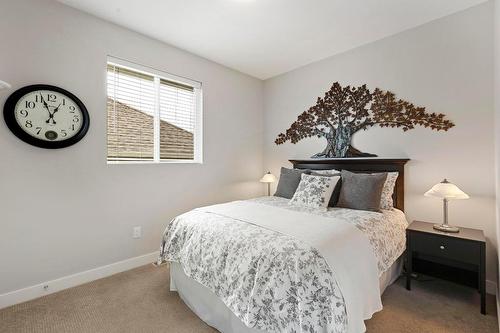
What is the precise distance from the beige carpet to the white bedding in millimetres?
362

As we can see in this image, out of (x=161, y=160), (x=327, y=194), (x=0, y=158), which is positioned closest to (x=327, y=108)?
(x=327, y=194)

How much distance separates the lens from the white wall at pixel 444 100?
86.4 inches

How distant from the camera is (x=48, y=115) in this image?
2.09 metres

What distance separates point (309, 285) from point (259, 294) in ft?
0.95

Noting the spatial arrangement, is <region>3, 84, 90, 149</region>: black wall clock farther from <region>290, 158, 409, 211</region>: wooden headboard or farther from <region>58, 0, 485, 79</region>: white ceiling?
<region>290, 158, 409, 211</region>: wooden headboard

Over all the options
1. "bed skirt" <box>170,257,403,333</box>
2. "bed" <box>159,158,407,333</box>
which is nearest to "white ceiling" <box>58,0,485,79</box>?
"bed" <box>159,158,407,333</box>

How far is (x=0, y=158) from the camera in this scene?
1910 mm

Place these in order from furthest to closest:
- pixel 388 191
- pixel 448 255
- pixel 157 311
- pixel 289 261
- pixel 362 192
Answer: pixel 388 191
pixel 362 192
pixel 448 255
pixel 157 311
pixel 289 261

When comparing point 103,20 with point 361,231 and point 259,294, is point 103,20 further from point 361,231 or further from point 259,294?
point 361,231

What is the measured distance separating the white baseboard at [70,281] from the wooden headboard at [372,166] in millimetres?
2467

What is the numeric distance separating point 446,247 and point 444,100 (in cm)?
147

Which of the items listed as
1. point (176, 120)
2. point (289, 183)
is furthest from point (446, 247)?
point (176, 120)

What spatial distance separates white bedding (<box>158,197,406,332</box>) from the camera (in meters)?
1.24

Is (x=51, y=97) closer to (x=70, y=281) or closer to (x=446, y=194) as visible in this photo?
(x=70, y=281)
